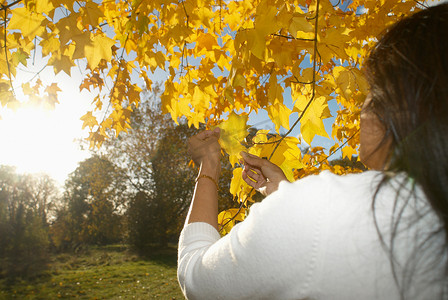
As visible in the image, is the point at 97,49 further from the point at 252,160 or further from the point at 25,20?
the point at 252,160

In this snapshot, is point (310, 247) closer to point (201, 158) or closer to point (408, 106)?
point (408, 106)

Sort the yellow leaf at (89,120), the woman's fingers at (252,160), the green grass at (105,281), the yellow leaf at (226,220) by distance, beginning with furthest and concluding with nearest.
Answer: the green grass at (105,281), the yellow leaf at (89,120), the yellow leaf at (226,220), the woman's fingers at (252,160)

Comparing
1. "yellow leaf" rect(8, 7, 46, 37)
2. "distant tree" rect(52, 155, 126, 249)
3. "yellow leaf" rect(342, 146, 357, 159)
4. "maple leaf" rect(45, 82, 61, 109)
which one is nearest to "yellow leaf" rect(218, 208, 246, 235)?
"yellow leaf" rect(8, 7, 46, 37)

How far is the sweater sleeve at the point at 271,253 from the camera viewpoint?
0.50 m

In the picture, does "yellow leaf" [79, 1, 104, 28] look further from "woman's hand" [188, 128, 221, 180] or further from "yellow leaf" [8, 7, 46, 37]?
"woman's hand" [188, 128, 221, 180]

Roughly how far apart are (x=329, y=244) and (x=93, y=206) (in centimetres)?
1435

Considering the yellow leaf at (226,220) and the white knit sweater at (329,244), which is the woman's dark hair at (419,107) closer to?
the white knit sweater at (329,244)

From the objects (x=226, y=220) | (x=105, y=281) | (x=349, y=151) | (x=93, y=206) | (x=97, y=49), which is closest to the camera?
(x=97, y=49)

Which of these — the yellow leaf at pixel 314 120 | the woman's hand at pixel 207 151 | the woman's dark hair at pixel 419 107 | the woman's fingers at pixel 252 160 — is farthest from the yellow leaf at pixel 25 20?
the woman's dark hair at pixel 419 107

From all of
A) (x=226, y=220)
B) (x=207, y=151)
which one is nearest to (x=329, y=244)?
(x=207, y=151)

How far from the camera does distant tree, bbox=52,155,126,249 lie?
512 inches

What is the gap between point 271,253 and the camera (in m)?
0.52

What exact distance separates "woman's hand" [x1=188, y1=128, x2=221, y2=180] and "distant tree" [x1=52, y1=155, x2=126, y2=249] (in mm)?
12938

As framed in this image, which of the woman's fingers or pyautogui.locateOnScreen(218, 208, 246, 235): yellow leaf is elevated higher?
the woman's fingers
